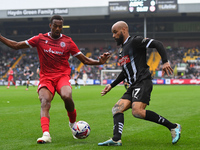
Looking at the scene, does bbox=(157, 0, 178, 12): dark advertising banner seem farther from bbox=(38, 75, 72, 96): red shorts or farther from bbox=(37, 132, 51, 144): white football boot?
bbox=(37, 132, 51, 144): white football boot

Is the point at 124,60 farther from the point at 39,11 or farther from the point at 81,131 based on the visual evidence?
the point at 39,11

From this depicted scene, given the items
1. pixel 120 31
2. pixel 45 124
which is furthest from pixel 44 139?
pixel 120 31

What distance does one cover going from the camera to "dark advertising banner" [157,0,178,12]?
48.0 metres

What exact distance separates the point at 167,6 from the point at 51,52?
145ft

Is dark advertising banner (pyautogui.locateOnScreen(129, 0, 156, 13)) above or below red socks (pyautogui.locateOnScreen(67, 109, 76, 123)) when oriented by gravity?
above

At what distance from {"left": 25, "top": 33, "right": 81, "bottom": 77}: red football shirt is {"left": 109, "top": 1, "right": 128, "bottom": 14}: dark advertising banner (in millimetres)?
43273

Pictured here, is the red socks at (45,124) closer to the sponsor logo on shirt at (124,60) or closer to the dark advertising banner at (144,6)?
the sponsor logo on shirt at (124,60)

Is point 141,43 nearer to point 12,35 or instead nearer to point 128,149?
point 128,149

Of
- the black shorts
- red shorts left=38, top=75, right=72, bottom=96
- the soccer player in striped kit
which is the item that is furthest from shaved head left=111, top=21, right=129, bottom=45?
red shorts left=38, top=75, right=72, bottom=96

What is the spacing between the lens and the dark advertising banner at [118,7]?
160 ft

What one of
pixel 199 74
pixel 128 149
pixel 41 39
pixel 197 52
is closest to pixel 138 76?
pixel 128 149

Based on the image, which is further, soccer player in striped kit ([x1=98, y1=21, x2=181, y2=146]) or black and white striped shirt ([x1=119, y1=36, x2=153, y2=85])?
black and white striped shirt ([x1=119, y1=36, x2=153, y2=85])

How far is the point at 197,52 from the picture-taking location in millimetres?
53906

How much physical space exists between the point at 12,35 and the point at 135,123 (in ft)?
178
